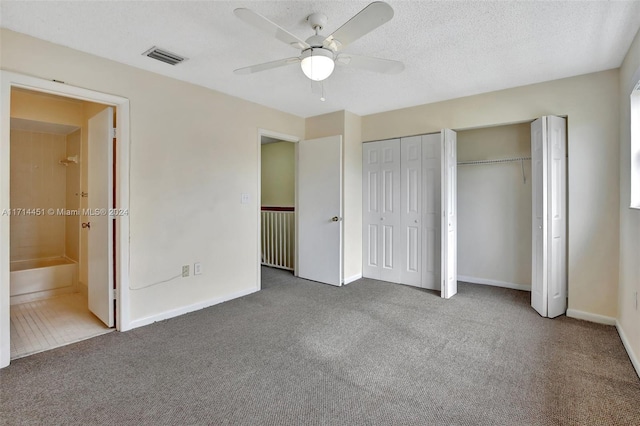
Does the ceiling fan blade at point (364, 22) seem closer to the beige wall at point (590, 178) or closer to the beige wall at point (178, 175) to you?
the beige wall at point (178, 175)

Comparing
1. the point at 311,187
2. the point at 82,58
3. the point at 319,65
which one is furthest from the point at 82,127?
the point at 319,65

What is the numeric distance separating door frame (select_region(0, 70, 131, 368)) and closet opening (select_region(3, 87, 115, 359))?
0.10 metres

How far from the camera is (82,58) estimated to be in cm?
253

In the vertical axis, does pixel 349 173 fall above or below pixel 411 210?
above

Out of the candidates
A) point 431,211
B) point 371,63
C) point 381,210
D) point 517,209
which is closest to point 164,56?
point 371,63

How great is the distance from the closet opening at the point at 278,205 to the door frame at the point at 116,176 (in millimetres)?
2519

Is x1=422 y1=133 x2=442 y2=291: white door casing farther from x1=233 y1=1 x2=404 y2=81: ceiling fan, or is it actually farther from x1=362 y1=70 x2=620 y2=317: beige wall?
x1=233 y1=1 x2=404 y2=81: ceiling fan

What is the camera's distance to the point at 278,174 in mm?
5676

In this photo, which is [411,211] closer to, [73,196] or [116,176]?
[116,176]

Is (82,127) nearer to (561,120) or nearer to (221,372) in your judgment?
(221,372)

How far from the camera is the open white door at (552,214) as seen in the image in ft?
9.86

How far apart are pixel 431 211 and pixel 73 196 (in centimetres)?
478

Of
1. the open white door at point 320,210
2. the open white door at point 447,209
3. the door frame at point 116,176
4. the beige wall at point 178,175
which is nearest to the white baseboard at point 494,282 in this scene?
the open white door at point 447,209

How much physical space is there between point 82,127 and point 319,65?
3.47 metres
